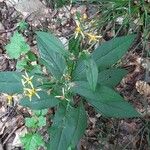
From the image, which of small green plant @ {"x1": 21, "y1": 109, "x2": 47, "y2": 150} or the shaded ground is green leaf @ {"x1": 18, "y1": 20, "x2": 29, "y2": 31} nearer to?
the shaded ground

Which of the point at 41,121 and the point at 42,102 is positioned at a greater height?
the point at 42,102

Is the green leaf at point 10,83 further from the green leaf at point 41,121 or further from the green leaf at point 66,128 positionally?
the green leaf at point 41,121

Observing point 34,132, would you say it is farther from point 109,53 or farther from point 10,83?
point 109,53

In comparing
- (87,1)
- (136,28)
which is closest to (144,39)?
(136,28)

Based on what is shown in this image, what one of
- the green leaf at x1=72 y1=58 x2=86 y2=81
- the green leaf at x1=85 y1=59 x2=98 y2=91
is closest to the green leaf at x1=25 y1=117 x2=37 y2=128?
the green leaf at x1=72 y1=58 x2=86 y2=81

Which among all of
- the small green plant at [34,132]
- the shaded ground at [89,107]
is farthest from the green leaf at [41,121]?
the shaded ground at [89,107]

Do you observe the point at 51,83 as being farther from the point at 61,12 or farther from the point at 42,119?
the point at 61,12

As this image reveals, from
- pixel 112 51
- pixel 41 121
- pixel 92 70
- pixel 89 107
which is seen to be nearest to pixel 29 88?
pixel 92 70
